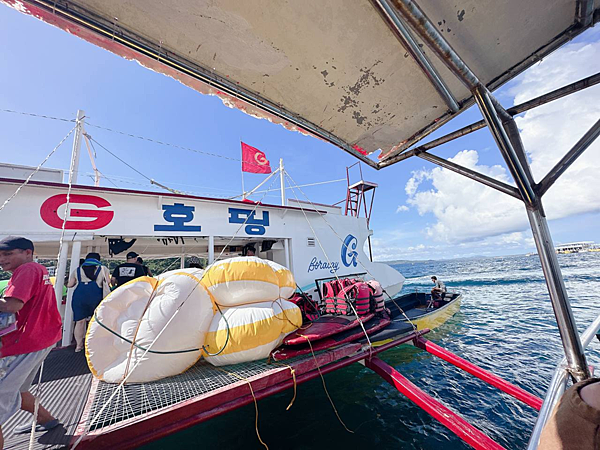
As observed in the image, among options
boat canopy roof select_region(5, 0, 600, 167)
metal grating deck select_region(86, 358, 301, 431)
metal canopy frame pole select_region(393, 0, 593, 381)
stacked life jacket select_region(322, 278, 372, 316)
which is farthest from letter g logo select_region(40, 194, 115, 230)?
metal canopy frame pole select_region(393, 0, 593, 381)

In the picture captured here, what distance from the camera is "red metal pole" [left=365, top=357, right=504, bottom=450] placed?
5.92 ft

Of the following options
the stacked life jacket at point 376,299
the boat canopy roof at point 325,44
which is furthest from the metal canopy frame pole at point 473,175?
the stacked life jacket at point 376,299

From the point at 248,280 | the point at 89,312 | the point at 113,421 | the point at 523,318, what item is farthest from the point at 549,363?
the point at 89,312

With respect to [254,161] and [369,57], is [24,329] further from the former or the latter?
[254,161]

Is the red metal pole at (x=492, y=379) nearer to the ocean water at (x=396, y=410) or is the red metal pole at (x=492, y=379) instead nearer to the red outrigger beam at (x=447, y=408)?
the red outrigger beam at (x=447, y=408)

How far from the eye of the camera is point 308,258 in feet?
24.7

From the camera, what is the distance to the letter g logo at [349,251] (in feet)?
27.9

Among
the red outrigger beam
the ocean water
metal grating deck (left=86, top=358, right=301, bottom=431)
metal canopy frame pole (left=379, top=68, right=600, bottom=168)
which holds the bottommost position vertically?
the ocean water

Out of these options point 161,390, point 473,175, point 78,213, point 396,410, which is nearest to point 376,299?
point 396,410

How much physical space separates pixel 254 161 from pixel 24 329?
6881 millimetres

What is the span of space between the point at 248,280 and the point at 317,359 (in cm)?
133

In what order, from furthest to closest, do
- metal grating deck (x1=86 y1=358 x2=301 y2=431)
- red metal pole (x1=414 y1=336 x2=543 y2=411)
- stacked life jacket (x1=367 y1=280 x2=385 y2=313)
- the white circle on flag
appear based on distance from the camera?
the white circle on flag
stacked life jacket (x1=367 y1=280 x2=385 y2=313)
red metal pole (x1=414 y1=336 x2=543 y2=411)
metal grating deck (x1=86 y1=358 x2=301 y2=431)

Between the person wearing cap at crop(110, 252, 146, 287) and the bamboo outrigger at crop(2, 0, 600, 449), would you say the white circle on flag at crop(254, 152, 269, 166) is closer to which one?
the person wearing cap at crop(110, 252, 146, 287)

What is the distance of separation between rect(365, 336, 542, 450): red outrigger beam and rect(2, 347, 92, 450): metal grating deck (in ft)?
9.93
